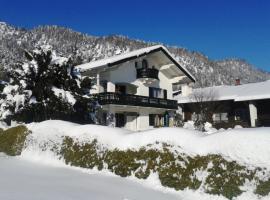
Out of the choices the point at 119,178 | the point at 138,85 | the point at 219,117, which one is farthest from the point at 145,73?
the point at 119,178

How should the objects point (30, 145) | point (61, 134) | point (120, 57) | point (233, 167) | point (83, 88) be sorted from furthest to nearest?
point (120, 57) < point (83, 88) < point (30, 145) < point (61, 134) < point (233, 167)

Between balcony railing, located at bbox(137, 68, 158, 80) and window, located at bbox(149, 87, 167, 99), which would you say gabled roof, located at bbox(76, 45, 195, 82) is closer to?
balcony railing, located at bbox(137, 68, 158, 80)

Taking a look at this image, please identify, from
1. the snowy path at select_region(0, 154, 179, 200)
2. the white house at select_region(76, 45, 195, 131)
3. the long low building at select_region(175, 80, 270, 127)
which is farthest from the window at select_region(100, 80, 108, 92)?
the snowy path at select_region(0, 154, 179, 200)

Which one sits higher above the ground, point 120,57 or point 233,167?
point 120,57

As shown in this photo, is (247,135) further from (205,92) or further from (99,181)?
(205,92)

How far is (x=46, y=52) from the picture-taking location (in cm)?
2236

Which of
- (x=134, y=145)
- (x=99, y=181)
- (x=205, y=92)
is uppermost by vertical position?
(x=205, y=92)

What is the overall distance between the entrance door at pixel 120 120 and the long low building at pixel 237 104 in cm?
975

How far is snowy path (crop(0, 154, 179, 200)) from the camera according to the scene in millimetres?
8523

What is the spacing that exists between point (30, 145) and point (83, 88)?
7797 mm

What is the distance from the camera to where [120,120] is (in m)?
37.1

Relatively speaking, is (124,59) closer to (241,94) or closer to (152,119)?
(152,119)

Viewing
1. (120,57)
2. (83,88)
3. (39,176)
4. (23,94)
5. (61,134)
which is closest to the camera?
(39,176)

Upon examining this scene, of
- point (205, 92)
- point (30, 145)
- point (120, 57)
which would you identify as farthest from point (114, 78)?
point (30, 145)
